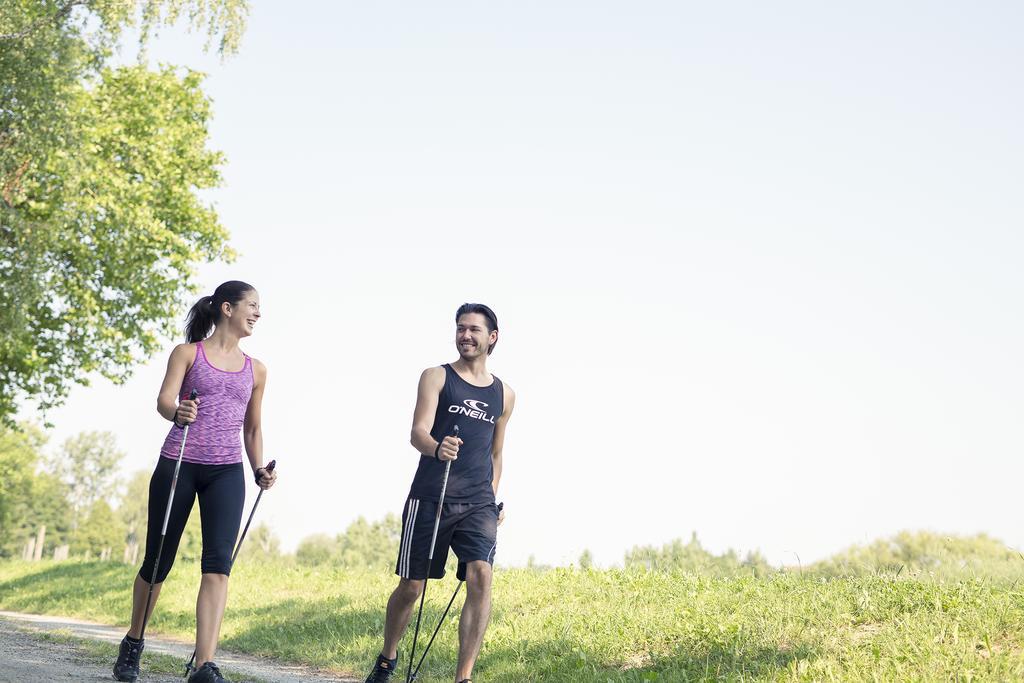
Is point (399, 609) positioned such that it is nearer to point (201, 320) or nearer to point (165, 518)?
point (165, 518)

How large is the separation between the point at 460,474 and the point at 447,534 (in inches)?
15.7

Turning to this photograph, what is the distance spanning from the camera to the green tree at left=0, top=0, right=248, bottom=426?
63.9 ft

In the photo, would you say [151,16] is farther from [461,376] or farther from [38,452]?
[38,452]

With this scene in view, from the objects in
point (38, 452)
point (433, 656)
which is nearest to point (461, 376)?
point (433, 656)

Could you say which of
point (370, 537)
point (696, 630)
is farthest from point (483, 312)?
point (370, 537)

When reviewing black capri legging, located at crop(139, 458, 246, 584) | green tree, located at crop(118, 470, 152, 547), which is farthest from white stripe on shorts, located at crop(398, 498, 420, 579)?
green tree, located at crop(118, 470, 152, 547)

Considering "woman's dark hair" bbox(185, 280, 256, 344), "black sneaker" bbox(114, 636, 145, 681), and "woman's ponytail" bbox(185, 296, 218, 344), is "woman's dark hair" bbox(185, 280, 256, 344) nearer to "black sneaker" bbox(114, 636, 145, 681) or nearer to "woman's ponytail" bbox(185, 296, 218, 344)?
"woman's ponytail" bbox(185, 296, 218, 344)

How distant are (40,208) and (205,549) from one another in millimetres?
17812

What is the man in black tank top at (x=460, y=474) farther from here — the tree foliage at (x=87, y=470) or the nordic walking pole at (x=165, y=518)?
the tree foliage at (x=87, y=470)

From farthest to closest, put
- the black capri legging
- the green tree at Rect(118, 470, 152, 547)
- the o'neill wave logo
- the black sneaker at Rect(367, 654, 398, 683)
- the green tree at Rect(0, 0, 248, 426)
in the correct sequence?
the green tree at Rect(118, 470, 152, 547) → the green tree at Rect(0, 0, 248, 426) → the black sneaker at Rect(367, 654, 398, 683) → the o'neill wave logo → the black capri legging

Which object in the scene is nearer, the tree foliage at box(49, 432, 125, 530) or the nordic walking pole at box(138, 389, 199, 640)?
the nordic walking pole at box(138, 389, 199, 640)

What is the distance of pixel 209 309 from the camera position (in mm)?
7230

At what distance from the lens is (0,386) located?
24.0 meters

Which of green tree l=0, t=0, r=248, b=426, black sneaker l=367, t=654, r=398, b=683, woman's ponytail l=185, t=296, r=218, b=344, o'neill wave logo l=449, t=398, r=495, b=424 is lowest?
black sneaker l=367, t=654, r=398, b=683
